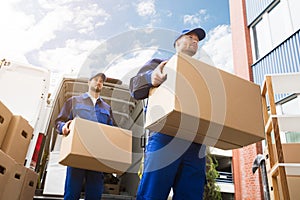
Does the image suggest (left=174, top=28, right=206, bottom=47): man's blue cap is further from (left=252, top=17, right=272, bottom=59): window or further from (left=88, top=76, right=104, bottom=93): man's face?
(left=252, top=17, right=272, bottom=59): window

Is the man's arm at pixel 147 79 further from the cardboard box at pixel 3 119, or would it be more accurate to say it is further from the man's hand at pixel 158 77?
the cardboard box at pixel 3 119

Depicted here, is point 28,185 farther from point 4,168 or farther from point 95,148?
point 95,148

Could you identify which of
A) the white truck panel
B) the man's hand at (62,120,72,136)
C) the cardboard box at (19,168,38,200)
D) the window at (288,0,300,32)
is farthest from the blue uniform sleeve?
the window at (288,0,300,32)

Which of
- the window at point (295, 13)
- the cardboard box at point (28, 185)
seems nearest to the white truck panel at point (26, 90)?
the cardboard box at point (28, 185)

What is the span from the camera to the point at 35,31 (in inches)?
187

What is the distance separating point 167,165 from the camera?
1.39m

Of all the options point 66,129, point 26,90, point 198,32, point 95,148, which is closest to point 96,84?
point 66,129

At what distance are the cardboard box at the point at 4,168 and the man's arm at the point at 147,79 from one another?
3.37 feet

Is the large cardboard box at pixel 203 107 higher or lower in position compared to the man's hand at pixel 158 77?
lower

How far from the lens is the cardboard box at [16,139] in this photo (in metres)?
1.98

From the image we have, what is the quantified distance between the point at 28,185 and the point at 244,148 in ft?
18.8

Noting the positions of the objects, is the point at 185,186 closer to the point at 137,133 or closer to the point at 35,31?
the point at 137,133

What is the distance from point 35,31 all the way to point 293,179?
15.2 ft

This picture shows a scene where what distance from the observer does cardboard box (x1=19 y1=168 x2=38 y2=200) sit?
2.14 metres
